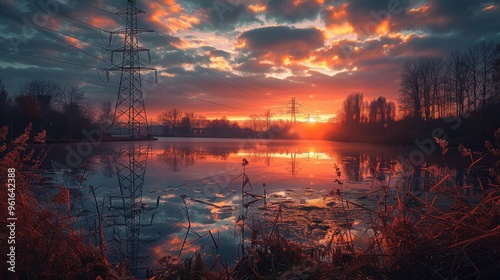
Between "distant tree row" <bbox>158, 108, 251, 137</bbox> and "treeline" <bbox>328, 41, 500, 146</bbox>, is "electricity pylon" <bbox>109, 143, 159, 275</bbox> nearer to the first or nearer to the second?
"treeline" <bbox>328, 41, 500, 146</bbox>

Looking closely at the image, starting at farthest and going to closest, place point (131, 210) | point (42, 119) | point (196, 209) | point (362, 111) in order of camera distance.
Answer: point (362, 111)
point (42, 119)
point (196, 209)
point (131, 210)

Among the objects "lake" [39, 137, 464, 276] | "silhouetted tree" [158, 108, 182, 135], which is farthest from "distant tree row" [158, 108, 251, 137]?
"lake" [39, 137, 464, 276]

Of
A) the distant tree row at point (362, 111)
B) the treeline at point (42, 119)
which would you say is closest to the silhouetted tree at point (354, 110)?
the distant tree row at point (362, 111)

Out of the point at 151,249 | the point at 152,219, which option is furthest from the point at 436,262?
the point at 152,219

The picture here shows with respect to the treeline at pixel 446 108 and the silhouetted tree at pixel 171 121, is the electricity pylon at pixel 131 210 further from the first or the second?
the silhouetted tree at pixel 171 121

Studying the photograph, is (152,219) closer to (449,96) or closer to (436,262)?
(436,262)

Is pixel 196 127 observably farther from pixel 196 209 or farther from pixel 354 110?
pixel 196 209

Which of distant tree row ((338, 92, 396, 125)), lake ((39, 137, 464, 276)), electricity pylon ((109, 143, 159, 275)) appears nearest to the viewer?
electricity pylon ((109, 143, 159, 275))

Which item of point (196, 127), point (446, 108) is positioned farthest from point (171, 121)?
point (446, 108)

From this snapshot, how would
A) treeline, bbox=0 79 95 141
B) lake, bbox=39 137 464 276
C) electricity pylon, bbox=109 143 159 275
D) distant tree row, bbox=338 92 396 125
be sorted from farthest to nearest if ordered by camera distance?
distant tree row, bbox=338 92 396 125
treeline, bbox=0 79 95 141
lake, bbox=39 137 464 276
electricity pylon, bbox=109 143 159 275

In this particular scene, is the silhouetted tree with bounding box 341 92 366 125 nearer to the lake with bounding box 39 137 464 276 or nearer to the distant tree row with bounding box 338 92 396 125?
the distant tree row with bounding box 338 92 396 125

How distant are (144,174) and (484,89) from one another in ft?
151

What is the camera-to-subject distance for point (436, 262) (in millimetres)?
1875

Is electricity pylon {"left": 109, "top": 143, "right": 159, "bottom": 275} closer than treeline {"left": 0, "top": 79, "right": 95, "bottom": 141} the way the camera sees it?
Yes
